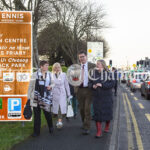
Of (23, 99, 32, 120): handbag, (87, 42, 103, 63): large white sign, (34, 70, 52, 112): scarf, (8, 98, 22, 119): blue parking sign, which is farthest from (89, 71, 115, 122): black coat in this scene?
(87, 42, 103, 63): large white sign

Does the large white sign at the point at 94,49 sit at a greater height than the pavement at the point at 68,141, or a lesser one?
greater

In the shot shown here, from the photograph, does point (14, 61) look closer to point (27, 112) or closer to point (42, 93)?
point (42, 93)

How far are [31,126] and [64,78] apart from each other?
5.21ft

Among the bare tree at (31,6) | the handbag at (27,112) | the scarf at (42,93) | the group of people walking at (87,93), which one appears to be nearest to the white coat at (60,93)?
the group of people walking at (87,93)

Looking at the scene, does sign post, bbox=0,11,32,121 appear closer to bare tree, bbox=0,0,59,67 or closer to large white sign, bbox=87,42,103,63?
bare tree, bbox=0,0,59,67

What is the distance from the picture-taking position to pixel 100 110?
7.59 meters

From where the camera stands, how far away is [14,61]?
28.4 feet

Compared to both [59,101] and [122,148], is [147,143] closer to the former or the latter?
[122,148]

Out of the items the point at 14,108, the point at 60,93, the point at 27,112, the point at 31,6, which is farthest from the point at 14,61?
the point at 31,6

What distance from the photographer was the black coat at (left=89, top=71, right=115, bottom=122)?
7.58 meters

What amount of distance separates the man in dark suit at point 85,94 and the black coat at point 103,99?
0.29 m

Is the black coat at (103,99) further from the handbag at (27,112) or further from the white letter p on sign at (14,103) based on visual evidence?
the white letter p on sign at (14,103)

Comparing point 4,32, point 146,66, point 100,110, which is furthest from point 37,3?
point 146,66

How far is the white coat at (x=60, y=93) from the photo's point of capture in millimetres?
8602
